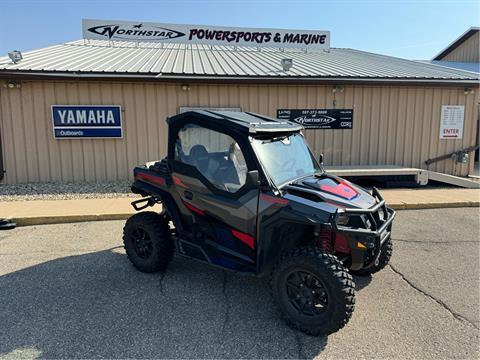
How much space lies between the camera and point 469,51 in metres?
21.6

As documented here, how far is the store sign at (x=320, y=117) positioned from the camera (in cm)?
948

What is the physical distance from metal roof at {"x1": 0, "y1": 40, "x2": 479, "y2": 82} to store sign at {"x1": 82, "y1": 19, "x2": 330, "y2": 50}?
0.28 metres

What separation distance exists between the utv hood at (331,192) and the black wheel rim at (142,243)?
6.31ft

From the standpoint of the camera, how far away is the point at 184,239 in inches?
148

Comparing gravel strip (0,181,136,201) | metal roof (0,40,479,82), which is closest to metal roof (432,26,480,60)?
metal roof (0,40,479,82)

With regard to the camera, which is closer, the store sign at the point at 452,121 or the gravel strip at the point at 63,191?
the gravel strip at the point at 63,191

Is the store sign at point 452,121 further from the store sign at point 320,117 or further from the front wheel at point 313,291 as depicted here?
the front wheel at point 313,291

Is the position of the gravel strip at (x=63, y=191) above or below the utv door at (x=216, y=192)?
below

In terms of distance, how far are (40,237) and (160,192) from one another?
280cm

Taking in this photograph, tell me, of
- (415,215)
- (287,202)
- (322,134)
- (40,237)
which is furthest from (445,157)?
(40,237)

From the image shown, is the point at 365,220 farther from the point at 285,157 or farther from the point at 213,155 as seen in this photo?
the point at 213,155

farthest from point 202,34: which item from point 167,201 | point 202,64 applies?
point 167,201

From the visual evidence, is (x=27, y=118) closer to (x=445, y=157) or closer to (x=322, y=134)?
(x=322, y=134)

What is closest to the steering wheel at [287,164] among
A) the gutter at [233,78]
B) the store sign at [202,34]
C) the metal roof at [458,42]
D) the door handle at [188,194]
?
the door handle at [188,194]
